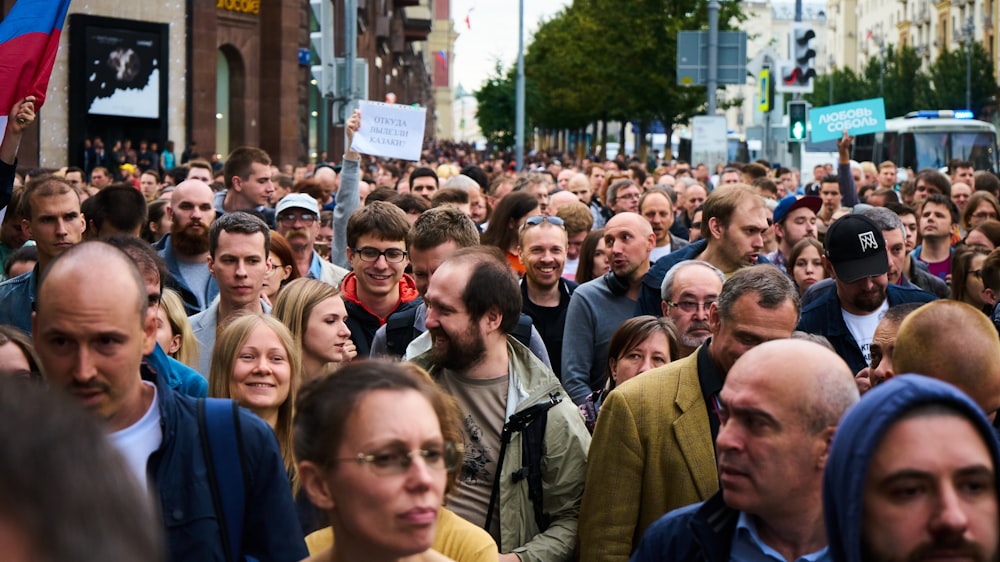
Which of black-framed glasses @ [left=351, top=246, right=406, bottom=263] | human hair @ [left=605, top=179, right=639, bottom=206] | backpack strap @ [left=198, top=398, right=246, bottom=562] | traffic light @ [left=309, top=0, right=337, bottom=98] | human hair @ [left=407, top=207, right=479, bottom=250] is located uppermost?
traffic light @ [left=309, top=0, right=337, bottom=98]

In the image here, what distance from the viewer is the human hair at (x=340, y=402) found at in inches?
126

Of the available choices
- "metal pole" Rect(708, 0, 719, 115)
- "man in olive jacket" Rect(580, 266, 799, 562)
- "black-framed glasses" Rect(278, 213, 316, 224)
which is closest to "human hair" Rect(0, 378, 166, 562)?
"man in olive jacket" Rect(580, 266, 799, 562)

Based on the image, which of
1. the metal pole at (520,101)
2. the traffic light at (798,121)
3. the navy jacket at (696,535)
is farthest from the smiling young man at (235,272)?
the metal pole at (520,101)

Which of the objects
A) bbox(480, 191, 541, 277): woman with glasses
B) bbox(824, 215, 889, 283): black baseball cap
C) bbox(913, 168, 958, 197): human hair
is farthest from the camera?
bbox(913, 168, 958, 197): human hair

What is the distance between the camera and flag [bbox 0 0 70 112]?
7.26 meters

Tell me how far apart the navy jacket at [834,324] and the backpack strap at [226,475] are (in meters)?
4.00

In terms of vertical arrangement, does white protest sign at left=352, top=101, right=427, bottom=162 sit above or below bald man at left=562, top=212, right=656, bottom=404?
above

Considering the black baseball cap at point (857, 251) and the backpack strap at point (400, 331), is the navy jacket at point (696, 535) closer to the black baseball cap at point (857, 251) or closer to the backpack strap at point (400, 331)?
the backpack strap at point (400, 331)

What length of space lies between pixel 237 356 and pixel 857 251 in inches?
128

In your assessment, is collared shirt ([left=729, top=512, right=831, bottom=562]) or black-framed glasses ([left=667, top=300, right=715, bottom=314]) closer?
collared shirt ([left=729, top=512, right=831, bottom=562])

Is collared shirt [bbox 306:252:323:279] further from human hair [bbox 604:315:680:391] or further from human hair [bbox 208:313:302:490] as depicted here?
human hair [bbox 208:313:302:490]

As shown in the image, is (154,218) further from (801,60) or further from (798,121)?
(798,121)

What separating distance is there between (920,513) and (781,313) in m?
2.42

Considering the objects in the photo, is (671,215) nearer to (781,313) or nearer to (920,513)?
(781,313)
